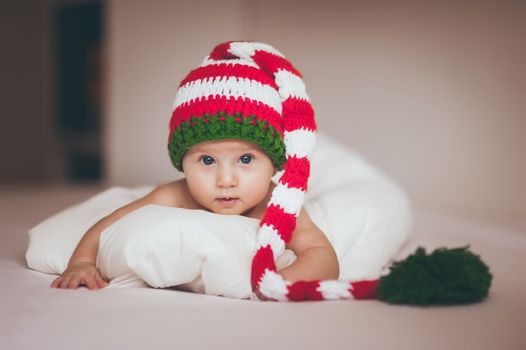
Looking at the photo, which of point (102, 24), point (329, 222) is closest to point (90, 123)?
point (102, 24)

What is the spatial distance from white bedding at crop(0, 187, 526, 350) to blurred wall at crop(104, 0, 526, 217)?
52.5 inches

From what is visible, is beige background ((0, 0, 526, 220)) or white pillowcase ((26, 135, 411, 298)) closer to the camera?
white pillowcase ((26, 135, 411, 298))

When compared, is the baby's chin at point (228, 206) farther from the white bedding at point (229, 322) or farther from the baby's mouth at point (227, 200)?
the white bedding at point (229, 322)

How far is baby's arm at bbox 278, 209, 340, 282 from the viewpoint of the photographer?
930 millimetres

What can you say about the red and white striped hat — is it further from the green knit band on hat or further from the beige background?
the beige background

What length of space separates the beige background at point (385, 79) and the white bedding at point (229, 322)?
1.35 meters

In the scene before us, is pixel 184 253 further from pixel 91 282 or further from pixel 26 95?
pixel 26 95

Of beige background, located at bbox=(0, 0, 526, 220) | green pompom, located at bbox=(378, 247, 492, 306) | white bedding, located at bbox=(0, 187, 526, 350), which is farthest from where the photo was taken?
beige background, located at bbox=(0, 0, 526, 220)

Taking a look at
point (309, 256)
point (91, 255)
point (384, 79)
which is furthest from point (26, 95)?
point (309, 256)

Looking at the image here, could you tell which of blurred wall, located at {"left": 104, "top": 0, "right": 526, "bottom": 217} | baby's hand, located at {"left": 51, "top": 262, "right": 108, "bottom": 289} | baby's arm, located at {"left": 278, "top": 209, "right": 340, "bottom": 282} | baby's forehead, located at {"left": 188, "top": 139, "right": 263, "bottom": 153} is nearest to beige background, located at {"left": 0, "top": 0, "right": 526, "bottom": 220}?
blurred wall, located at {"left": 104, "top": 0, "right": 526, "bottom": 217}

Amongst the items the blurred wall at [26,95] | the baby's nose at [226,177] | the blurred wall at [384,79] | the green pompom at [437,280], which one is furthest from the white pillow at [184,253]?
the blurred wall at [26,95]

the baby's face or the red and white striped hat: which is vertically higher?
the red and white striped hat

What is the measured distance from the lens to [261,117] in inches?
40.6

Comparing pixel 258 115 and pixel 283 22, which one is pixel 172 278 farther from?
pixel 283 22
